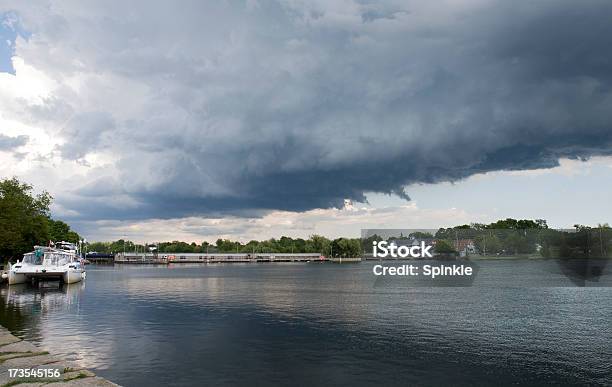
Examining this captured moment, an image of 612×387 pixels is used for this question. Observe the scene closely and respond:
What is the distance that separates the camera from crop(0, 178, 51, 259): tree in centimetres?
10638

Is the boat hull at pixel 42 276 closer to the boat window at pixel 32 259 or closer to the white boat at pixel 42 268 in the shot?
the white boat at pixel 42 268

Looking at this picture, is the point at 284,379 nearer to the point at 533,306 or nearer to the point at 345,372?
the point at 345,372

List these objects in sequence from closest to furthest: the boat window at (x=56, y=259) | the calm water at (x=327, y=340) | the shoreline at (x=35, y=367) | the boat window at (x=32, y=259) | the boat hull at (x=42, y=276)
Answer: the shoreline at (x=35, y=367)
the calm water at (x=327, y=340)
the boat hull at (x=42, y=276)
the boat window at (x=32, y=259)
the boat window at (x=56, y=259)

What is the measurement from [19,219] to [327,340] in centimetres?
10590

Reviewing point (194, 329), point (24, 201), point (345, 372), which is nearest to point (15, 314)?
point (194, 329)

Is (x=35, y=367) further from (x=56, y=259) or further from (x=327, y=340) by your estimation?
(x=56, y=259)

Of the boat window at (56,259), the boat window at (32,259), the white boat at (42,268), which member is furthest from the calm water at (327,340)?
the boat window at (56,259)

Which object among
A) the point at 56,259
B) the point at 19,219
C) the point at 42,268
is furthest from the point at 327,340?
the point at 19,219

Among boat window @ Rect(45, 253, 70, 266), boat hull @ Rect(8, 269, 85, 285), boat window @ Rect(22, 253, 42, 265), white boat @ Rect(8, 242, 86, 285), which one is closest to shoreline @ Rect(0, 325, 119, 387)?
white boat @ Rect(8, 242, 86, 285)

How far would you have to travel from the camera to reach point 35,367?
25094 millimetres

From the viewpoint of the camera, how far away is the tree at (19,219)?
349ft

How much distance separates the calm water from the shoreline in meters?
3.09

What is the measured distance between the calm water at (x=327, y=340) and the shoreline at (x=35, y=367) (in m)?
3.09

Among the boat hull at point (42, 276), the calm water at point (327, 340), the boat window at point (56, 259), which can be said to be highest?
the boat window at point (56, 259)
